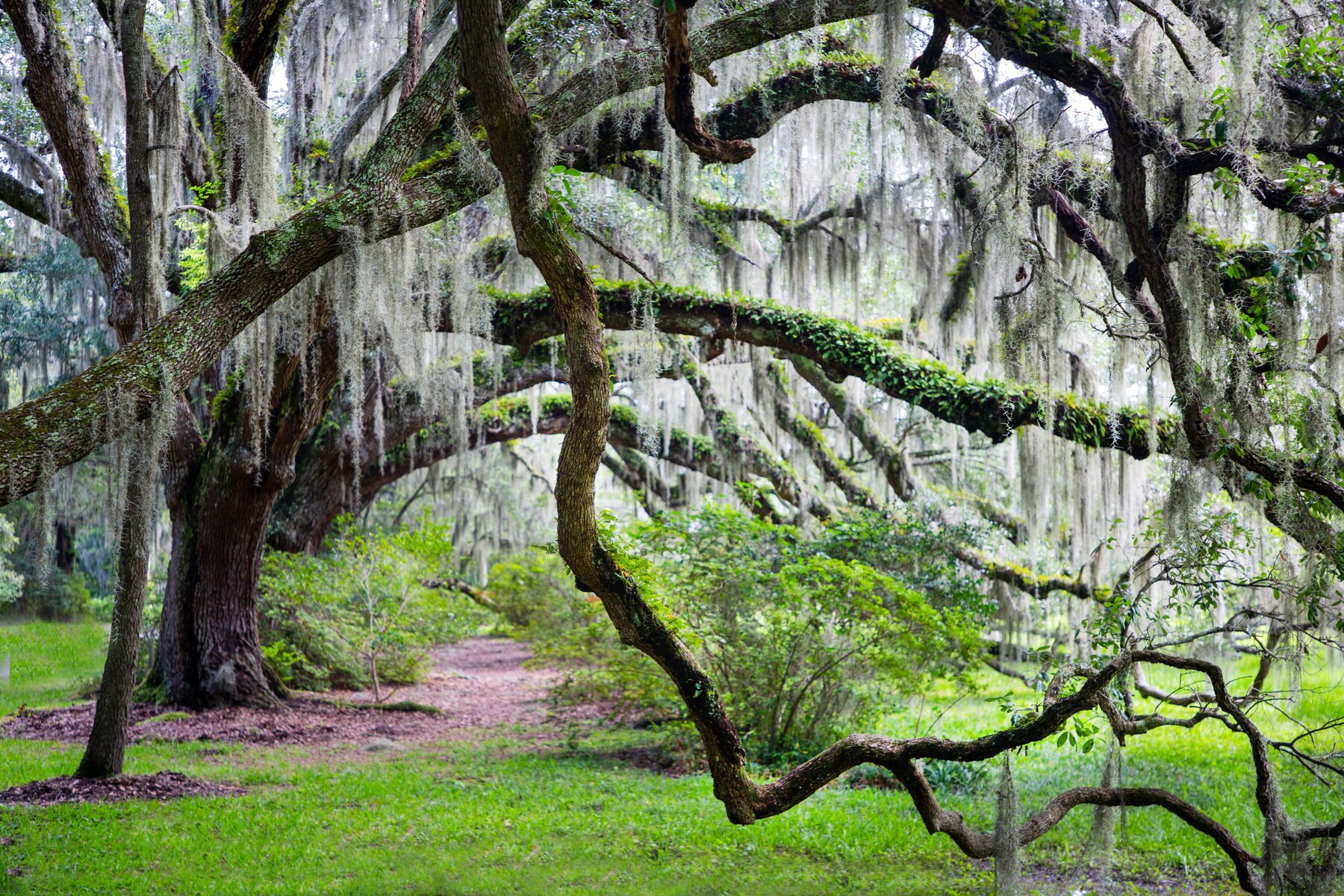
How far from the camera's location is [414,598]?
1121cm

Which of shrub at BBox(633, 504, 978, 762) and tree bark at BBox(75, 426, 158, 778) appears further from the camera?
shrub at BBox(633, 504, 978, 762)

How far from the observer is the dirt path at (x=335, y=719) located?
27.5 feet

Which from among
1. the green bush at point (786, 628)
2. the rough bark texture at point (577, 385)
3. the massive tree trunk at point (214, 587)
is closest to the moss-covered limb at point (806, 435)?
the green bush at point (786, 628)

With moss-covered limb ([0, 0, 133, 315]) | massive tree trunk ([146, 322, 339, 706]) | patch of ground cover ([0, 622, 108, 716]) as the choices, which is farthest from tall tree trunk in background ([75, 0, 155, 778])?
patch of ground cover ([0, 622, 108, 716])

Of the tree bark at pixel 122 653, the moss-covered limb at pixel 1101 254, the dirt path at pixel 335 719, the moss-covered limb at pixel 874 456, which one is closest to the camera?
the moss-covered limb at pixel 1101 254

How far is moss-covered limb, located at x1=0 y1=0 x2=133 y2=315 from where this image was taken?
5766 millimetres

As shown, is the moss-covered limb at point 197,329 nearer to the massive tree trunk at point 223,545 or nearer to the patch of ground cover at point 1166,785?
the patch of ground cover at point 1166,785

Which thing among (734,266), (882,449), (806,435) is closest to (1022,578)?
(882,449)

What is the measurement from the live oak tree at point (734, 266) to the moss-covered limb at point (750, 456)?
28.0 inches

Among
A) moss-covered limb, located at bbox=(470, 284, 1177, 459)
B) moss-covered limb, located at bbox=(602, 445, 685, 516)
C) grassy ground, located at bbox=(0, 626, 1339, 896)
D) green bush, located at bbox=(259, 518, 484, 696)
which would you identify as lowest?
grassy ground, located at bbox=(0, 626, 1339, 896)

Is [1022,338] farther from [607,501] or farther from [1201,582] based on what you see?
[607,501]

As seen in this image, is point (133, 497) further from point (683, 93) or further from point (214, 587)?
point (214, 587)

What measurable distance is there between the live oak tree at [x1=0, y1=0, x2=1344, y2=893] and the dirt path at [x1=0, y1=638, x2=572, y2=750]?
1.64ft

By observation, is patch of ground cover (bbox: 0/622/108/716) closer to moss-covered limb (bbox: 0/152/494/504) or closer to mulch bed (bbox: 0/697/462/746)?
mulch bed (bbox: 0/697/462/746)
